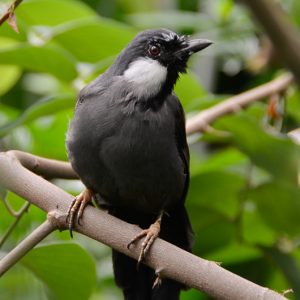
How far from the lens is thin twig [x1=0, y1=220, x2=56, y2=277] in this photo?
6.22 ft

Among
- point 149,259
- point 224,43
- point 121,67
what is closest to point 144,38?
point 121,67

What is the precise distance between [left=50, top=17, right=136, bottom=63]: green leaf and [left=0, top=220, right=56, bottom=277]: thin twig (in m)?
1.25

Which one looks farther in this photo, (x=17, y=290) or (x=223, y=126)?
(x=223, y=126)

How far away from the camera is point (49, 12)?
3248 mm

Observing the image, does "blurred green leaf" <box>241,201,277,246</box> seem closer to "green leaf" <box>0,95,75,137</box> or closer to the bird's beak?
the bird's beak

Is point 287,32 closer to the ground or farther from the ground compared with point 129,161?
farther from the ground

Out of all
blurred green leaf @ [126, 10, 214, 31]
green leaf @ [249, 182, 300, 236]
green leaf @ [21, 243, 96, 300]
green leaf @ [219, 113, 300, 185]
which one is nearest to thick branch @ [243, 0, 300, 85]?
green leaf @ [21, 243, 96, 300]

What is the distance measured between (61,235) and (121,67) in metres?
0.75

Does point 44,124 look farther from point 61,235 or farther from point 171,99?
point 171,99

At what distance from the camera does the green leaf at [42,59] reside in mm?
2841

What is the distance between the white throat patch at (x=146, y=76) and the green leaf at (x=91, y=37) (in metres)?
0.39

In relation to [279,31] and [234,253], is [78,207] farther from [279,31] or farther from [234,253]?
[279,31]

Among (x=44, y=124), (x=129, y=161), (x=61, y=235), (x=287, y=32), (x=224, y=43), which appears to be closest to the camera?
(x=287, y=32)

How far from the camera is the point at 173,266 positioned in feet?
6.27
